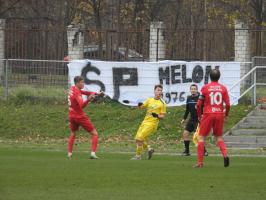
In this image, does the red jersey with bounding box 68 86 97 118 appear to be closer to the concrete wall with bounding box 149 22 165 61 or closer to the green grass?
the green grass

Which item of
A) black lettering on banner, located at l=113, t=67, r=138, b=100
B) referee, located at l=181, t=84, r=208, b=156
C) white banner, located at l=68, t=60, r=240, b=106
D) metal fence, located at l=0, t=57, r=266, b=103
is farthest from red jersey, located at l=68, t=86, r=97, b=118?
metal fence, located at l=0, t=57, r=266, b=103

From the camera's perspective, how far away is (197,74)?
101 feet

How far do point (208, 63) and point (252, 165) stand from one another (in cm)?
1274

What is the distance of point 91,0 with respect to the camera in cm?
4938

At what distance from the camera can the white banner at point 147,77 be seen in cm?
3066

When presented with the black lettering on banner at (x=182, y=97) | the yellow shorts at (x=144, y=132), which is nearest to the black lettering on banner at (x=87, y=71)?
the black lettering on banner at (x=182, y=97)

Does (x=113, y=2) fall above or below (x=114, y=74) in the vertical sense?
above

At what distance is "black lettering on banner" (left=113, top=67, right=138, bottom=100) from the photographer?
31438 millimetres

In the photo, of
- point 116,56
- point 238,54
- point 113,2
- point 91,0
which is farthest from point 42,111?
point 113,2

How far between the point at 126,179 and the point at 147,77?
16292mm

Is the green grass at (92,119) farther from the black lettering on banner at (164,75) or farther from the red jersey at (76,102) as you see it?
the red jersey at (76,102)

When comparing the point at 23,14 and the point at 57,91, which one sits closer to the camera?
the point at 57,91

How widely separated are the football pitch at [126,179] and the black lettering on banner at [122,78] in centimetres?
1121

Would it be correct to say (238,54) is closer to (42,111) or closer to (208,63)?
(208,63)
